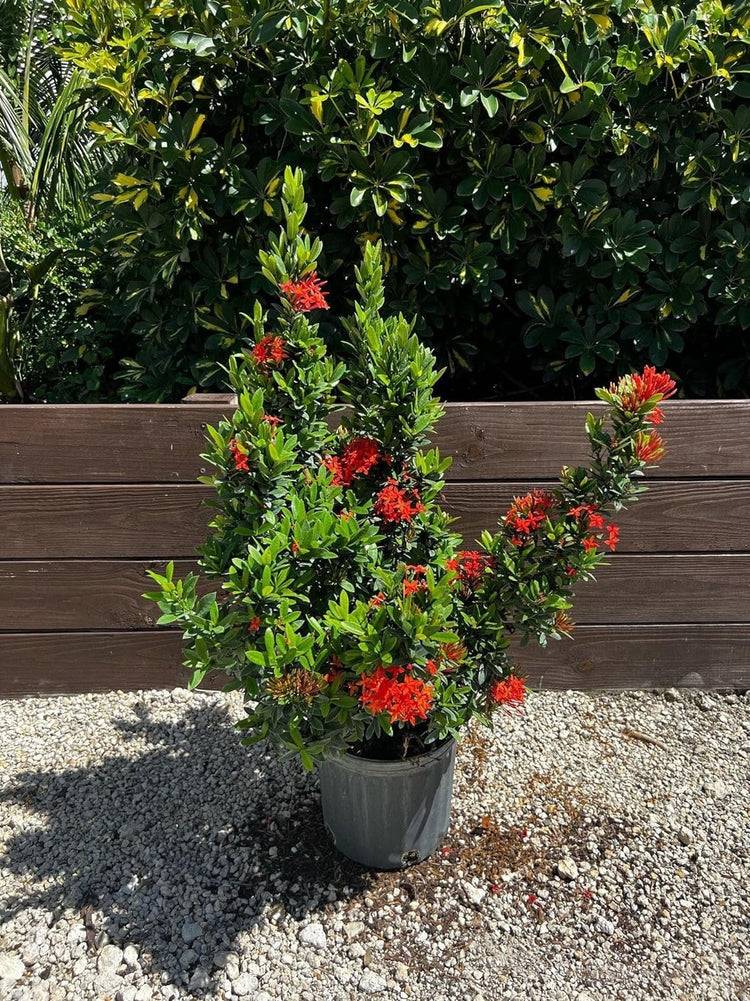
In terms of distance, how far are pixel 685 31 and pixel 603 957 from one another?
233 centimetres

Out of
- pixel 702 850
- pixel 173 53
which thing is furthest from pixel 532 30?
pixel 702 850

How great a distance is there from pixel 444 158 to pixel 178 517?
1368 mm

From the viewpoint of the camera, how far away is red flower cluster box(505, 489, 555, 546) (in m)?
1.61

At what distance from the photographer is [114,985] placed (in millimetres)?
1656

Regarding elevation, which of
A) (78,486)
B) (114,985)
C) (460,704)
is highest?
(78,486)

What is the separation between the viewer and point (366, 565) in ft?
5.15

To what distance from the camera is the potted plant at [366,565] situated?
141 cm

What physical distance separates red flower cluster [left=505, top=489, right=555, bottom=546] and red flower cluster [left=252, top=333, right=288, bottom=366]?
58 cm

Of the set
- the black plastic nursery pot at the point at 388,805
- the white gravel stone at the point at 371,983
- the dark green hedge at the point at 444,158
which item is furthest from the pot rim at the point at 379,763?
the dark green hedge at the point at 444,158

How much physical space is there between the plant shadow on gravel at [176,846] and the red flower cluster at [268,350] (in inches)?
48.5

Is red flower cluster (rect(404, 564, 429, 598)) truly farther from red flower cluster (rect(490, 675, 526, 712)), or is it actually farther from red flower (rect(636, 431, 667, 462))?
red flower (rect(636, 431, 667, 462))

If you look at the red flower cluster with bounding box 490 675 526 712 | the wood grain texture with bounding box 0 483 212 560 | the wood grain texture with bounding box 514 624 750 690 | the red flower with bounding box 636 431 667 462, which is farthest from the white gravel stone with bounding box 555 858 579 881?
the wood grain texture with bounding box 0 483 212 560

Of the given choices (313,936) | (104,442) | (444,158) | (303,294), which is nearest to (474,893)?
(313,936)

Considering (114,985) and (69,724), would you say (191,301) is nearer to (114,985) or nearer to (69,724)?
(69,724)
